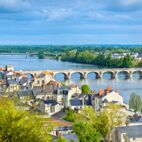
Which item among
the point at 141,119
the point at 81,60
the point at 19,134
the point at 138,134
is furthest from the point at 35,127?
the point at 81,60

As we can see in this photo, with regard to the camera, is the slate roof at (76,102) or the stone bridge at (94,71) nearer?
the slate roof at (76,102)

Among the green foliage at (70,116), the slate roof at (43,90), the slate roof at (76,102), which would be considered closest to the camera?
the green foliage at (70,116)

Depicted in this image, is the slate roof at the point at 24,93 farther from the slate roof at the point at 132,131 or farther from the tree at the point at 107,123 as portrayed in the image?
the slate roof at the point at 132,131

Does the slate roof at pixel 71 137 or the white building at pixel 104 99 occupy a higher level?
the slate roof at pixel 71 137

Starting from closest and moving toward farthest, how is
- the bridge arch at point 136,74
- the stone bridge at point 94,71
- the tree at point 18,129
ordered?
the tree at point 18,129 → the stone bridge at point 94,71 → the bridge arch at point 136,74

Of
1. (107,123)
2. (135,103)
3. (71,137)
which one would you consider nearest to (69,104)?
(135,103)

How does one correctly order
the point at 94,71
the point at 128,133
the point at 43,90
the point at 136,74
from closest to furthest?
1. the point at 128,133
2. the point at 43,90
3. the point at 94,71
4. the point at 136,74

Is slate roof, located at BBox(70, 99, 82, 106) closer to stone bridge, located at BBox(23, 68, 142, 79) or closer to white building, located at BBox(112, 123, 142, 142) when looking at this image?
white building, located at BBox(112, 123, 142, 142)

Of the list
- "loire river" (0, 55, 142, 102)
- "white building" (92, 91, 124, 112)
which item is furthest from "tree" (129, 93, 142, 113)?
"loire river" (0, 55, 142, 102)

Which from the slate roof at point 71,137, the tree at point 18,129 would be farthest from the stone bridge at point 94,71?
the tree at point 18,129

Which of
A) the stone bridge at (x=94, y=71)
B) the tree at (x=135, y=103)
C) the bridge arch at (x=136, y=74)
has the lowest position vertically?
the bridge arch at (x=136, y=74)

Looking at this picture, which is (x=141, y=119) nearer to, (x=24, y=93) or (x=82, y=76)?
(x=24, y=93)

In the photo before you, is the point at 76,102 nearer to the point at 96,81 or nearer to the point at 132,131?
the point at 132,131
